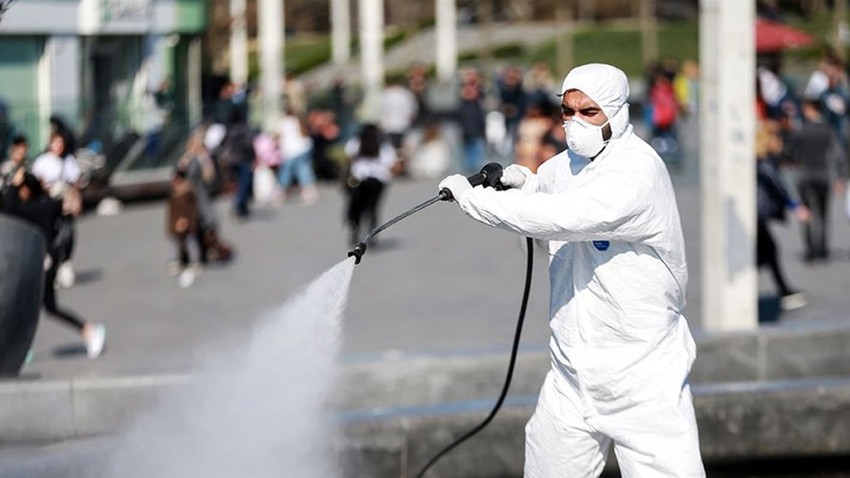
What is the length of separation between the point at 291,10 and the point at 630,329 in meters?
67.7

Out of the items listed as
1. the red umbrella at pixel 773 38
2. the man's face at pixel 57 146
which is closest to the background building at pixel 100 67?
the man's face at pixel 57 146

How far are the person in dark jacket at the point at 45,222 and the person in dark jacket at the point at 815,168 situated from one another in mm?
7744

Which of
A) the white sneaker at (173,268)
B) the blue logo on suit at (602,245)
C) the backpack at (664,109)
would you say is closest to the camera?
the blue logo on suit at (602,245)

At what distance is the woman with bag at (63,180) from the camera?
14242 millimetres

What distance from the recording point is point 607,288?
19.2 feet

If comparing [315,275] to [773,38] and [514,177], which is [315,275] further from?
[773,38]

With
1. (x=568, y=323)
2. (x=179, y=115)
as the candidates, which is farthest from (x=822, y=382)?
(x=179, y=115)

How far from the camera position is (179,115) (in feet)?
87.5

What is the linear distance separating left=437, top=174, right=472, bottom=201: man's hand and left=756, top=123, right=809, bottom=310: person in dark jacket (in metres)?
8.59

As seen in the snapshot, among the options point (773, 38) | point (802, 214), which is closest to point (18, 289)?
point (802, 214)

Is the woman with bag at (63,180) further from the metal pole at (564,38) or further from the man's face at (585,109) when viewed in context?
the metal pole at (564,38)

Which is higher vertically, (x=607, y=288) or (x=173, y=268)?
(x=607, y=288)

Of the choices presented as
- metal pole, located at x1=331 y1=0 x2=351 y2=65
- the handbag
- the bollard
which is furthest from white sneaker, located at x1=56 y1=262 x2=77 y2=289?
metal pole, located at x1=331 y1=0 x2=351 y2=65

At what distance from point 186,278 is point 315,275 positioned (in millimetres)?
1348
